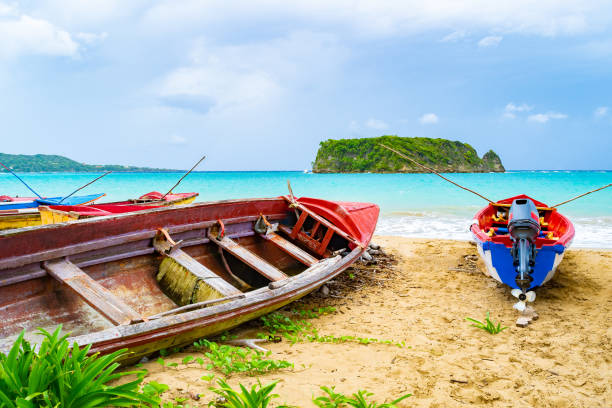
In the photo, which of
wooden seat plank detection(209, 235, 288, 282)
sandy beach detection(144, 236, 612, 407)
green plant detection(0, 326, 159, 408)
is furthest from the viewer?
wooden seat plank detection(209, 235, 288, 282)

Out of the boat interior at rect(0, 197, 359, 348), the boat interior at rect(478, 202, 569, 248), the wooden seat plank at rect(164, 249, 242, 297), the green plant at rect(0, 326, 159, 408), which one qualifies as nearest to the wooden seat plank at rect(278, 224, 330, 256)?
the boat interior at rect(0, 197, 359, 348)

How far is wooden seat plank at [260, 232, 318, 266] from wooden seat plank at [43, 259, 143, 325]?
2762 millimetres

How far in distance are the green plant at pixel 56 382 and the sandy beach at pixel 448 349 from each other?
51 centimetres

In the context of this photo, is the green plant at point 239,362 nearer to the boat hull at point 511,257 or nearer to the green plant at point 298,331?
the green plant at point 298,331

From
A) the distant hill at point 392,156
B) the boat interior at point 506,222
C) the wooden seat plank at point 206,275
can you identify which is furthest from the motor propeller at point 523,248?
the distant hill at point 392,156

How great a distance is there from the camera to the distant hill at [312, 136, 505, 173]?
3361 inches

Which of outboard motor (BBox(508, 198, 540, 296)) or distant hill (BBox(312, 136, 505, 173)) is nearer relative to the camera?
outboard motor (BBox(508, 198, 540, 296))

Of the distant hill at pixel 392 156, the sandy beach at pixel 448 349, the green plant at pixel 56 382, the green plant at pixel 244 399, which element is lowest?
the sandy beach at pixel 448 349

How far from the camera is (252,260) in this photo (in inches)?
208

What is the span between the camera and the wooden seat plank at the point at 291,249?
586 cm

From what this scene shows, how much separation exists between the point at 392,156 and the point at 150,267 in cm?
8232

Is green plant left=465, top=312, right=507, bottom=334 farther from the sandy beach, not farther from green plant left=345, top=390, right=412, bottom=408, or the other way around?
green plant left=345, top=390, right=412, bottom=408

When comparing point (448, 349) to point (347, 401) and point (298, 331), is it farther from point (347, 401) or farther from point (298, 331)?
point (347, 401)

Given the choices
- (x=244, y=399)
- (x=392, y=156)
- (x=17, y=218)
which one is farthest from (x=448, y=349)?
(x=392, y=156)
